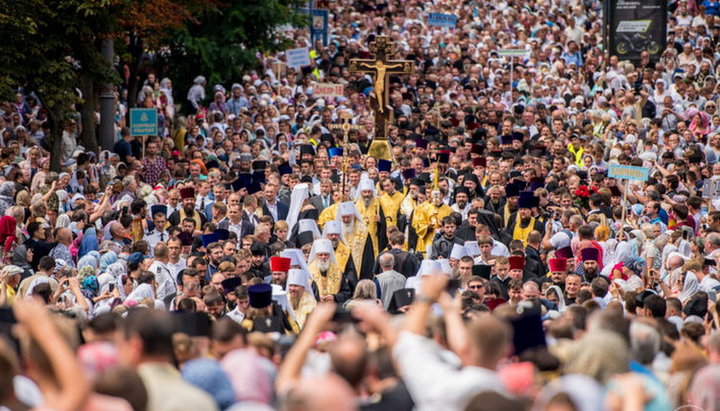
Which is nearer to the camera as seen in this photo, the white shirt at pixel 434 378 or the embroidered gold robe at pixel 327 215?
the white shirt at pixel 434 378

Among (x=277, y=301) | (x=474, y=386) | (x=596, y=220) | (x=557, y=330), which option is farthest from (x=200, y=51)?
(x=474, y=386)

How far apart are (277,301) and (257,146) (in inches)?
487

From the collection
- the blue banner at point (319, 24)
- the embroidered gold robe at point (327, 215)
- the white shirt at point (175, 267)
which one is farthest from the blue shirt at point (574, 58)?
the white shirt at point (175, 267)

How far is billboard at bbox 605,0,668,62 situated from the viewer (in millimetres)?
31688

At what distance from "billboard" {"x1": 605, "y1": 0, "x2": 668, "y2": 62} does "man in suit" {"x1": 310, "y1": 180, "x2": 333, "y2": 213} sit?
13.8 m

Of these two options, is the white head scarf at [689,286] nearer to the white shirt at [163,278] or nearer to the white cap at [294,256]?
the white cap at [294,256]

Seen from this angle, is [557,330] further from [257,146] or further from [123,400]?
[257,146]

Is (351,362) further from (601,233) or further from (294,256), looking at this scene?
(601,233)

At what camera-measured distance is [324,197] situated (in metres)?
20.1

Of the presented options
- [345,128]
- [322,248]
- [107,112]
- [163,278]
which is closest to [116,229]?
[163,278]

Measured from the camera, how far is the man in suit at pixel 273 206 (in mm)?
19812

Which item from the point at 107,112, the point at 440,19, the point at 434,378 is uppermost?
the point at 440,19

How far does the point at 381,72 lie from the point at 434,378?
19.9m

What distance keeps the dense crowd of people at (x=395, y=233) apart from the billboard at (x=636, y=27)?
1.02ft
